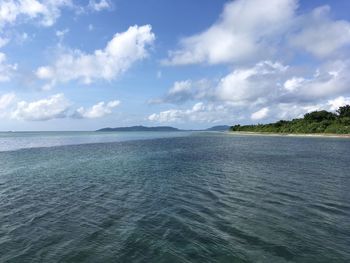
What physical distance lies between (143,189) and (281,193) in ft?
44.0

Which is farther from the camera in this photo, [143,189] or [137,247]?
[143,189]

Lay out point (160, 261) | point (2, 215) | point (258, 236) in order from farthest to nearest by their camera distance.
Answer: point (2, 215), point (258, 236), point (160, 261)

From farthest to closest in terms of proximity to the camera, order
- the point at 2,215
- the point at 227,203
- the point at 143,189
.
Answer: the point at 143,189
the point at 227,203
the point at 2,215

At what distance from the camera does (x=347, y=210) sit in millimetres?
21828

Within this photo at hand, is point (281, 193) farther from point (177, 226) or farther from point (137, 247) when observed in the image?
point (137, 247)

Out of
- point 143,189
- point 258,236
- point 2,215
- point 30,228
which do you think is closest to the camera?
point 258,236

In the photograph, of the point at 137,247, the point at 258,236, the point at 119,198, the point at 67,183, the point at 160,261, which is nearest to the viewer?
the point at 160,261

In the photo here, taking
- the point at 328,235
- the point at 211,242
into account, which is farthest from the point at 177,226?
the point at 328,235

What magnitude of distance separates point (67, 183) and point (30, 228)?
52.1ft

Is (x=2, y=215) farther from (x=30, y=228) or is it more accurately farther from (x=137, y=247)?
(x=137, y=247)

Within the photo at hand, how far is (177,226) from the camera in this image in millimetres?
18953

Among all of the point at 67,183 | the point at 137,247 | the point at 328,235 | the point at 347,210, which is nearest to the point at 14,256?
the point at 137,247

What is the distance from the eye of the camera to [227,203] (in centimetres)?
2430

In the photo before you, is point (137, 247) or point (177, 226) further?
point (177, 226)
